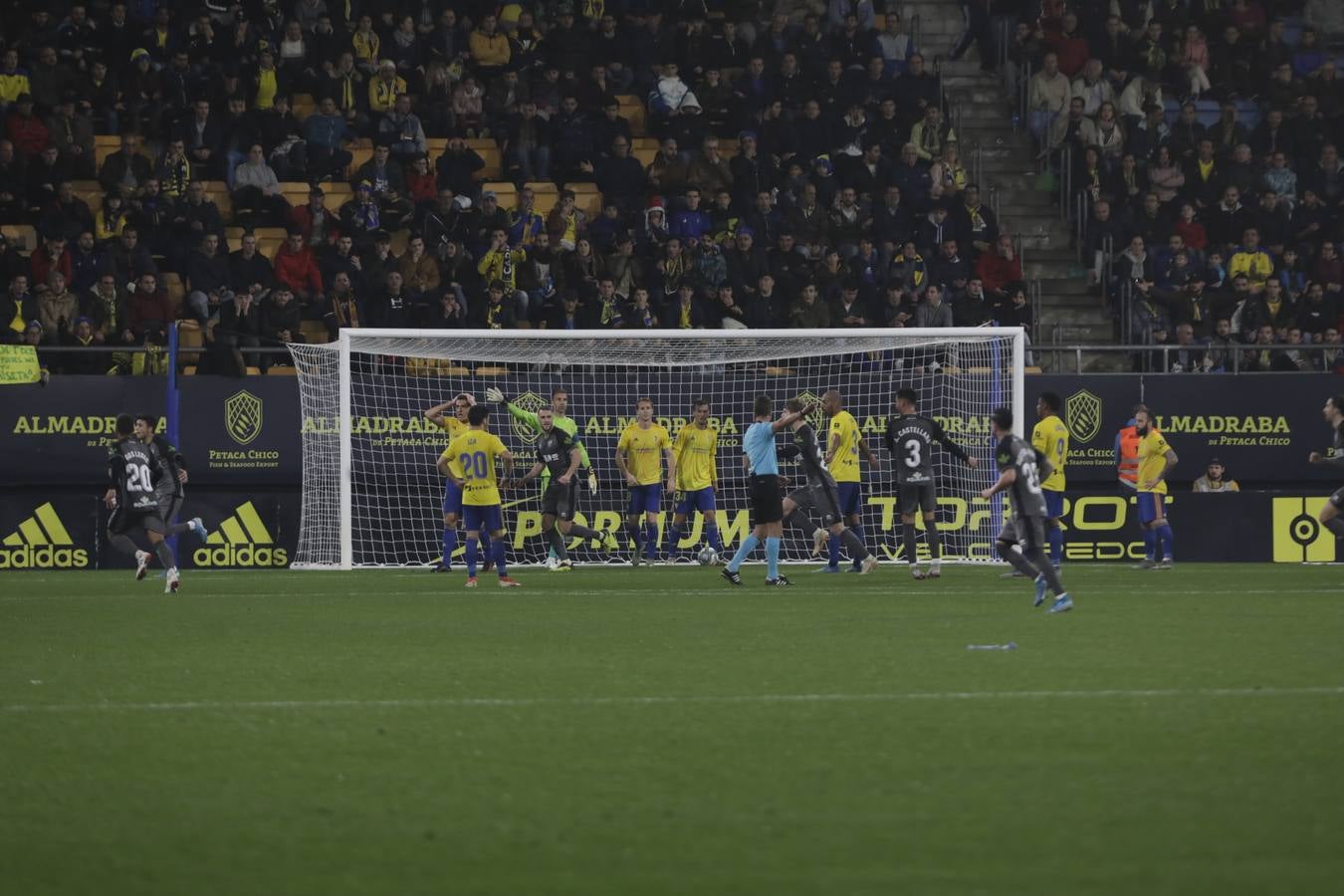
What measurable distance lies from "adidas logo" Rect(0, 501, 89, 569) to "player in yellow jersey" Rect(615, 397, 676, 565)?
702 cm

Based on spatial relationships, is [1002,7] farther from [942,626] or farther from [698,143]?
[942,626]

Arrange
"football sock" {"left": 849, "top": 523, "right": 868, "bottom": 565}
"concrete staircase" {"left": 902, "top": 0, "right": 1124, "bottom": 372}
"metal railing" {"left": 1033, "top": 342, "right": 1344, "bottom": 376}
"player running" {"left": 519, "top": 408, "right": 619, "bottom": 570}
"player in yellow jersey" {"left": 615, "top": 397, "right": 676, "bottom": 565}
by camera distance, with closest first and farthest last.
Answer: "player running" {"left": 519, "top": 408, "right": 619, "bottom": 570} < "football sock" {"left": 849, "top": 523, "right": 868, "bottom": 565} < "player in yellow jersey" {"left": 615, "top": 397, "right": 676, "bottom": 565} < "metal railing" {"left": 1033, "top": 342, "right": 1344, "bottom": 376} < "concrete staircase" {"left": 902, "top": 0, "right": 1124, "bottom": 372}

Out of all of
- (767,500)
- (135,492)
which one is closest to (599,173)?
(767,500)

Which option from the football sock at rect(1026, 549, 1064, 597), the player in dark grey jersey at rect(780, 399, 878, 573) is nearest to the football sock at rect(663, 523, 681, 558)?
the player in dark grey jersey at rect(780, 399, 878, 573)

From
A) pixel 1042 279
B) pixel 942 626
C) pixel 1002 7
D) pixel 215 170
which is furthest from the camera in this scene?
pixel 1002 7

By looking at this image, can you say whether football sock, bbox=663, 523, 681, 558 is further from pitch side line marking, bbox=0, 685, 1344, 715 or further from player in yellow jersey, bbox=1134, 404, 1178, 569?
pitch side line marking, bbox=0, 685, 1344, 715

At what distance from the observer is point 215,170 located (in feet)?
84.0

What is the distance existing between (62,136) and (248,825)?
20598mm

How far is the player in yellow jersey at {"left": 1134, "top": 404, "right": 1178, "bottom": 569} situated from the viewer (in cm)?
2164

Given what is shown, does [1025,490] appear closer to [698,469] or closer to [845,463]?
[845,463]

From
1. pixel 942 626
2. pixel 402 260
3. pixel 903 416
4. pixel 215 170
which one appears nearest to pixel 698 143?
pixel 402 260

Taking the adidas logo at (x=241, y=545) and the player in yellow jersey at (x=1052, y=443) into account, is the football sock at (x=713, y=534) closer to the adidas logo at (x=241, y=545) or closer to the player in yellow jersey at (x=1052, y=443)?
the player in yellow jersey at (x=1052, y=443)

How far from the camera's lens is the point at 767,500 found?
1812 centimetres

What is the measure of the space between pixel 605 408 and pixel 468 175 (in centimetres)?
390
